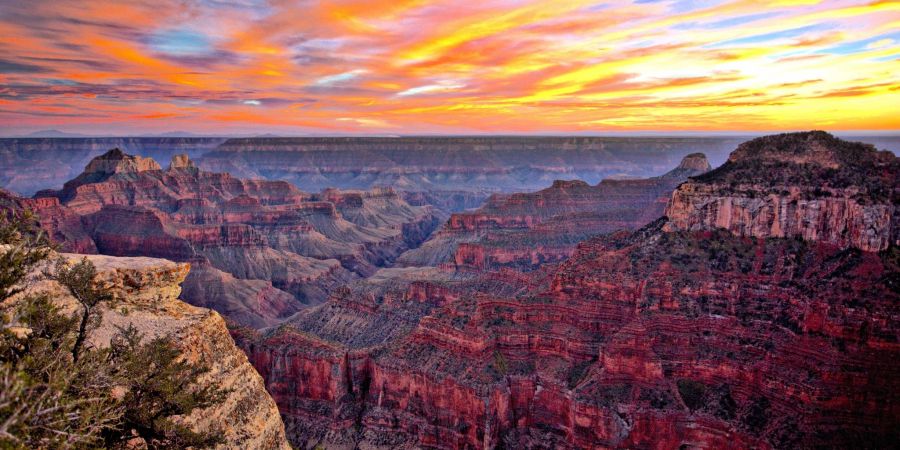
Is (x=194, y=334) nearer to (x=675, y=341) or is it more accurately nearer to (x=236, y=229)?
(x=675, y=341)

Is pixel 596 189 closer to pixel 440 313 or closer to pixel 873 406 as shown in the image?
pixel 440 313

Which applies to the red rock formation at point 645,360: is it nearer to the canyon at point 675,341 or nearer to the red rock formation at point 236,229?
the canyon at point 675,341

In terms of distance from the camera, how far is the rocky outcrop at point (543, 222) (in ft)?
305

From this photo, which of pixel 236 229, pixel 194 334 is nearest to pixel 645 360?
pixel 194 334

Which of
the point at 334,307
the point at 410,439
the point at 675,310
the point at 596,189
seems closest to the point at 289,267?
the point at 334,307

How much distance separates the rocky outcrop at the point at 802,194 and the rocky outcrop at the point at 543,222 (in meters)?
44.9

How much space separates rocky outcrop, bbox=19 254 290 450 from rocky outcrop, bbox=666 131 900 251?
37.2 meters

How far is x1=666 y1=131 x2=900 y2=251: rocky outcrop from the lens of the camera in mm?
36531

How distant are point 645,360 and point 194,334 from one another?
27.7 metres

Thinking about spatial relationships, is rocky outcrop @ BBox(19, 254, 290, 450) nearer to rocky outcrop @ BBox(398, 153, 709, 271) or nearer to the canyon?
the canyon

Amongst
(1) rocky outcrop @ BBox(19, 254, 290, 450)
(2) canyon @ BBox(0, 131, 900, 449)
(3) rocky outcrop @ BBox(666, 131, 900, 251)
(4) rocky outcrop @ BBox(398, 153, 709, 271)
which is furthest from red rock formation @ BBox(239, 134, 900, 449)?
(4) rocky outcrop @ BBox(398, 153, 709, 271)

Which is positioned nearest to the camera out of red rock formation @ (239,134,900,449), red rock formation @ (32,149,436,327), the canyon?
red rock formation @ (239,134,900,449)

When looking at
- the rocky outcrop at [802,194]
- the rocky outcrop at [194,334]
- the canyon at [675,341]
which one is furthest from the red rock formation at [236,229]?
the rocky outcrop at [802,194]

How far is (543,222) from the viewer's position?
342ft
